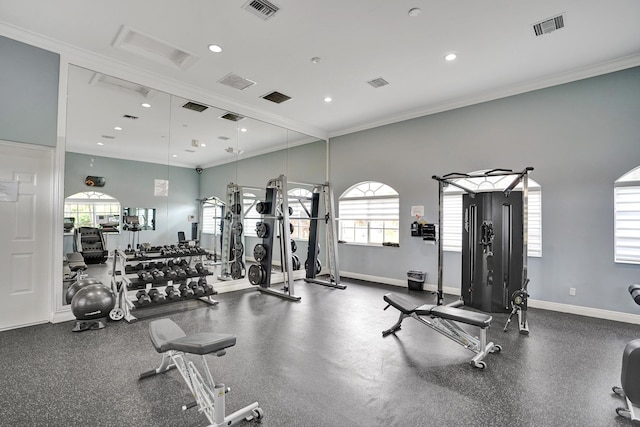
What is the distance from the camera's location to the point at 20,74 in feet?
11.1

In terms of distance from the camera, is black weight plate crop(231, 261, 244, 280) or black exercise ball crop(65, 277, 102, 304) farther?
black weight plate crop(231, 261, 244, 280)

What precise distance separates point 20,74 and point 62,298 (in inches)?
103

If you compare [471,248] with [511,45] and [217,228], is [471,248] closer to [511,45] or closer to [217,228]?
[511,45]

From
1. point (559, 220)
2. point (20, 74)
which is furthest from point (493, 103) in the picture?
A: point (20, 74)

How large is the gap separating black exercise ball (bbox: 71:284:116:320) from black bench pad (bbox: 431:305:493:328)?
11.6 feet

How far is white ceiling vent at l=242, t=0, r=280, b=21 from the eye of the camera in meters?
2.93

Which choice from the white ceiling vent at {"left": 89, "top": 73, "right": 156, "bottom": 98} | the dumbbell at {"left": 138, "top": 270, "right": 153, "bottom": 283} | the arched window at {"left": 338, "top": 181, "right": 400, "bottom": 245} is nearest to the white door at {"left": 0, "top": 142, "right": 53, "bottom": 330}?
the dumbbell at {"left": 138, "top": 270, "right": 153, "bottom": 283}

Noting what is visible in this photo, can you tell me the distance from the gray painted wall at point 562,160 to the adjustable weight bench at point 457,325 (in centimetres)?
217

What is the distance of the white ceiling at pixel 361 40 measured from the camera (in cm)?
301

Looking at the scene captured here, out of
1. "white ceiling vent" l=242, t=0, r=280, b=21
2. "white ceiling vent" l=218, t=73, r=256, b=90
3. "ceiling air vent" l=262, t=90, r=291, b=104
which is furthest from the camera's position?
"ceiling air vent" l=262, t=90, r=291, b=104

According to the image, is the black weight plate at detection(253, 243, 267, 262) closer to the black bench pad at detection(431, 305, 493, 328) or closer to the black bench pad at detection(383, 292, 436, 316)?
the black bench pad at detection(383, 292, 436, 316)

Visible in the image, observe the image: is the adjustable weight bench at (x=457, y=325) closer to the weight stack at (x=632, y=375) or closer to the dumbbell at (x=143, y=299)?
the weight stack at (x=632, y=375)

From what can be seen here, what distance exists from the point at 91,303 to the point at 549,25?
5.73m

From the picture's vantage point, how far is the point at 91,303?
3252 mm
